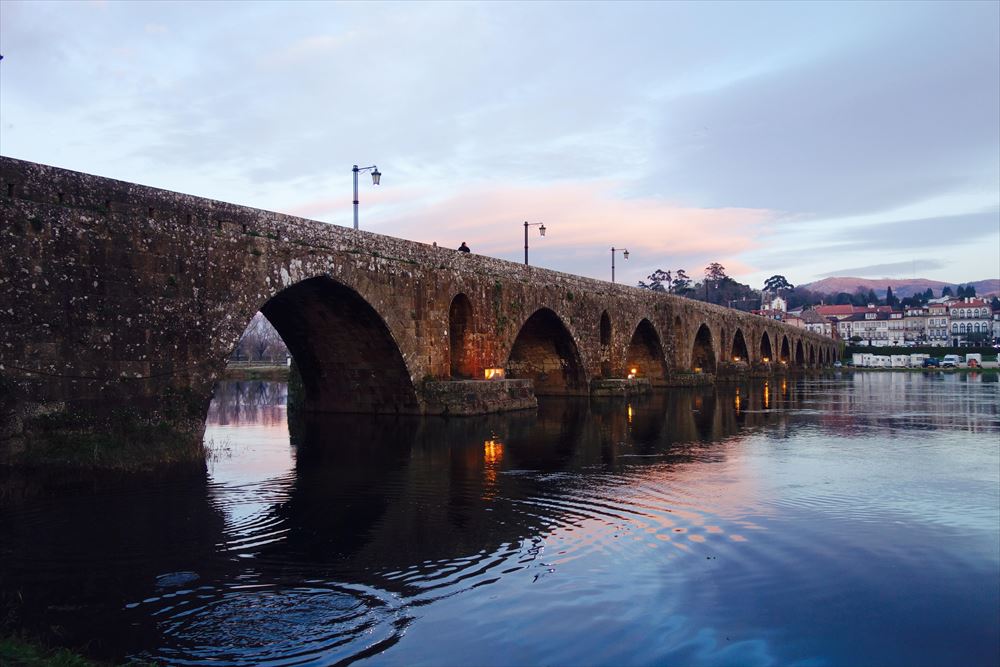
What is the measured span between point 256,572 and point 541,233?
30.7 meters

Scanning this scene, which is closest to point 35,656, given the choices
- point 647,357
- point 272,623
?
point 272,623

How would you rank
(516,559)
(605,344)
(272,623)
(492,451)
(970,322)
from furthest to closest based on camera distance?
(970,322) < (605,344) < (492,451) < (516,559) < (272,623)

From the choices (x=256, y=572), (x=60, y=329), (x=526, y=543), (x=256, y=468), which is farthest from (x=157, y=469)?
(x=526, y=543)

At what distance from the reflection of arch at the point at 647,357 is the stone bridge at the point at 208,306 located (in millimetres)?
10667

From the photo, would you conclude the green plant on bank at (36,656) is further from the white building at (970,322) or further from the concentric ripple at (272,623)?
the white building at (970,322)

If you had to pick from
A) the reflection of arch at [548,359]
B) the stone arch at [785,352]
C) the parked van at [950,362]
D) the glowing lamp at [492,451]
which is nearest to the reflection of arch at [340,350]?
the glowing lamp at [492,451]

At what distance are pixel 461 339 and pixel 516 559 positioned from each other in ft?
53.7

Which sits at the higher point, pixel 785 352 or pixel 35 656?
pixel 785 352

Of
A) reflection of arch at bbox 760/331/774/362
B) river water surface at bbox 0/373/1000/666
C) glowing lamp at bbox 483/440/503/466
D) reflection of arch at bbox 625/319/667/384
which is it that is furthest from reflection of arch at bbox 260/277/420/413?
reflection of arch at bbox 760/331/774/362

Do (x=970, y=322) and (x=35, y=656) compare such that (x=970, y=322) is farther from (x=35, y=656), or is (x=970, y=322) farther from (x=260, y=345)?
(x=35, y=656)

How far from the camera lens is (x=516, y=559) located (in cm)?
786

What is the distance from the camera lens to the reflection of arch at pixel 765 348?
219 feet

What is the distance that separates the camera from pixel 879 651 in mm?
5824

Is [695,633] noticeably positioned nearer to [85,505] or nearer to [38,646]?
[38,646]
